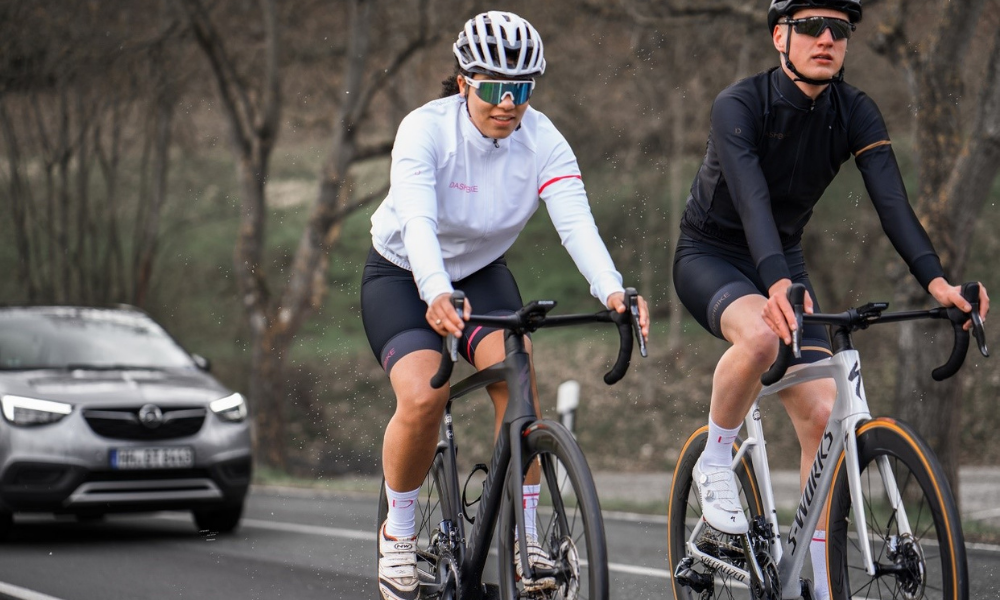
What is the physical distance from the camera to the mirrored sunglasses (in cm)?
436

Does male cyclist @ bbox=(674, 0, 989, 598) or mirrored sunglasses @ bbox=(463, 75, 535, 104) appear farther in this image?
mirrored sunglasses @ bbox=(463, 75, 535, 104)

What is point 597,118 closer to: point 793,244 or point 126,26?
point 126,26

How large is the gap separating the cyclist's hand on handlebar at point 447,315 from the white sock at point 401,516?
40.0 inches

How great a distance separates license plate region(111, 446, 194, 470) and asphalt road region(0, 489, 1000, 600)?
536 millimetres

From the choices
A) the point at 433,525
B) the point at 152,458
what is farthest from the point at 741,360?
the point at 152,458

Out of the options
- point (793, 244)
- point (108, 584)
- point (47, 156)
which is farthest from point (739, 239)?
point (47, 156)

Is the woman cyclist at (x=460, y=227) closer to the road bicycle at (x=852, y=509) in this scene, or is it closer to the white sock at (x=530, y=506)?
the white sock at (x=530, y=506)

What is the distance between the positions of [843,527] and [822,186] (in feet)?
4.14

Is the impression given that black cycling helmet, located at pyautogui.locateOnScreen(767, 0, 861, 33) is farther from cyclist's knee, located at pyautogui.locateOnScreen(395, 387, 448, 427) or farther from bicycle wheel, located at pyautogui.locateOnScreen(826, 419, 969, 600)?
cyclist's knee, located at pyautogui.locateOnScreen(395, 387, 448, 427)

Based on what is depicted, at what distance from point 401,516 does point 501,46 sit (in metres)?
1.74

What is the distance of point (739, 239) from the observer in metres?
4.74

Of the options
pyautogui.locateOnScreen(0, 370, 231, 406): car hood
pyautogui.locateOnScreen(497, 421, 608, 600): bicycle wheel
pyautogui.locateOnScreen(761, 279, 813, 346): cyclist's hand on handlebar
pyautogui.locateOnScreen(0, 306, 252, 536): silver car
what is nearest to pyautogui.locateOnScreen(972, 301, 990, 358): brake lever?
pyautogui.locateOnScreen(761, 279, 813, 346): cyclist's hand on handlebar

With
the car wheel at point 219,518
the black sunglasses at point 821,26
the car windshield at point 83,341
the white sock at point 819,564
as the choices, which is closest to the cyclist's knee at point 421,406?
the white sock at point 819,564

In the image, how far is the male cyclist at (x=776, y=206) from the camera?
13.8ft
